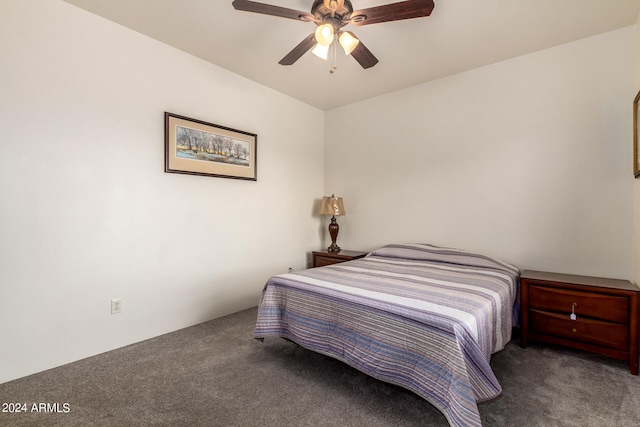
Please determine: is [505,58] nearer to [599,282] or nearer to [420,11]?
[420,11]

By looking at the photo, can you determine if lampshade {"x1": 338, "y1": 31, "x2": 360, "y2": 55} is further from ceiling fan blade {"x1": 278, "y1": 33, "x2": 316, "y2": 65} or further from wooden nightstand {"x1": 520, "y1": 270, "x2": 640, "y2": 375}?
wooden nightstand {"x1": 520, "y1": 270, "x2": 640, "y2": 375}

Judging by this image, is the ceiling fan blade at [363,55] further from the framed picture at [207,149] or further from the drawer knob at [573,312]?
the drawer knob at [573,312]

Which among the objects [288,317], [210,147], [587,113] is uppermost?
[587,113]

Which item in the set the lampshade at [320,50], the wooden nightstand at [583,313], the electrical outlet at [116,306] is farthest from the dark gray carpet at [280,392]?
the lampshade at [320,50]

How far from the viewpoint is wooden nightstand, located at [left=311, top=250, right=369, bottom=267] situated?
3502 mm

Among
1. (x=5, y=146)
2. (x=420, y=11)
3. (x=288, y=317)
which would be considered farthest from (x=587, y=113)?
(x=5, y=146)

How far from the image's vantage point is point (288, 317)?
6.91 ft

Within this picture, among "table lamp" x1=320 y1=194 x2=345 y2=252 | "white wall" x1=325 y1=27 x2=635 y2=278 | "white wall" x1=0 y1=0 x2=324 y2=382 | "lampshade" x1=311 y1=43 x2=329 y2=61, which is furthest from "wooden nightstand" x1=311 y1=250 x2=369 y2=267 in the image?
"lampshade" x1=311 y1=43 x2=329 y2=61

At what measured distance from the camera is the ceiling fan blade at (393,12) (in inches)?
63.3

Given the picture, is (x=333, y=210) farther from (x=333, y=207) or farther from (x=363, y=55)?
(x=363, y=55)

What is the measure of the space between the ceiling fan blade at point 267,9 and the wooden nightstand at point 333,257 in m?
2.43

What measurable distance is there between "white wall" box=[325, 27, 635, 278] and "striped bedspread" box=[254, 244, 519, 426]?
51cm

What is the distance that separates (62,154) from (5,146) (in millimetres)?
272

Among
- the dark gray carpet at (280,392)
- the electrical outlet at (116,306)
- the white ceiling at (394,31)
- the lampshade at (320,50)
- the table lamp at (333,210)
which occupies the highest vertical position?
the white ceiling at (394,31)
